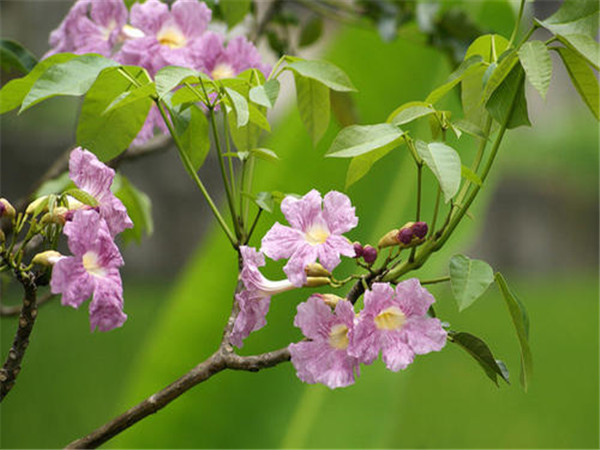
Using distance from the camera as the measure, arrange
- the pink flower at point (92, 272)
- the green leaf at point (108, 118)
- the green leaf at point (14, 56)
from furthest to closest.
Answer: the green leaf at point (14, 56)
the green leaf at point (108, 118)
the pink flower at point (92, 272)

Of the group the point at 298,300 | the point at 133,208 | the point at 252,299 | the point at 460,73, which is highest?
the point at 460,73

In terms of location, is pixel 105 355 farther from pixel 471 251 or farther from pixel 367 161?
pixel 367 161

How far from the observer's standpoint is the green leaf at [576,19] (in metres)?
0.42

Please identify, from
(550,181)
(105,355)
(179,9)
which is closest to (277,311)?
(179,9)

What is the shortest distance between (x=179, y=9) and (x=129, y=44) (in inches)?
2.0

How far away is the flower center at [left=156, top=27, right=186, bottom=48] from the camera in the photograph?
55 cm

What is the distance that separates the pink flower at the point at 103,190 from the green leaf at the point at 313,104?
0.45 ft

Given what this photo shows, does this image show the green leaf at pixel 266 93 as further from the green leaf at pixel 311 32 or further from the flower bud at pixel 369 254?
the green leaf at pixel 311 32

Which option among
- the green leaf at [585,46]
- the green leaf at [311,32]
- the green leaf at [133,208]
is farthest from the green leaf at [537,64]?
the green leaf at [311,32]

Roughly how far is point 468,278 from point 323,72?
6.0 inches

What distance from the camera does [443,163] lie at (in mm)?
387

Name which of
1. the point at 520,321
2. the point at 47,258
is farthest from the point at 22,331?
the point at 520,321

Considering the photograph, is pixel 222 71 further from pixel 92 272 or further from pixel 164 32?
pixel 92 272

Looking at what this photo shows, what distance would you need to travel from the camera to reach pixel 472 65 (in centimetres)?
43
